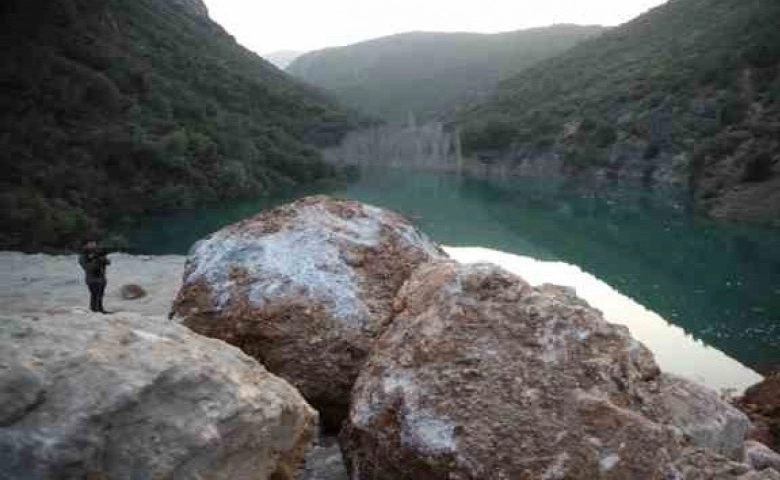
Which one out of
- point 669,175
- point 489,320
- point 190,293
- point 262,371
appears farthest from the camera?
point 669,175

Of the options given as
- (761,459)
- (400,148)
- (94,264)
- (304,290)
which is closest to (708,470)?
(304,290)

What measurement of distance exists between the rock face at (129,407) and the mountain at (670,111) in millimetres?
44889

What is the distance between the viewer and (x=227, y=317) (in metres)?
6.16

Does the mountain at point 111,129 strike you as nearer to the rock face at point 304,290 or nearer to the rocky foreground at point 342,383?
the rock face at point 304,290

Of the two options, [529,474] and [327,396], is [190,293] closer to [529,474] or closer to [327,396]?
[327,396]

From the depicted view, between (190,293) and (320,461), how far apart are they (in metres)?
1.79

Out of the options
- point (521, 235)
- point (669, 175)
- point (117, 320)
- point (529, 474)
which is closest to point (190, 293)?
point (117, 320)

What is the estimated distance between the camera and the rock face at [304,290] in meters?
5.95

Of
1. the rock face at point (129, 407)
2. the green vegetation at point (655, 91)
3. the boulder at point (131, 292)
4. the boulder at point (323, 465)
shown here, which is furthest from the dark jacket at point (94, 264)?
the green vegetation at point (655, 91)

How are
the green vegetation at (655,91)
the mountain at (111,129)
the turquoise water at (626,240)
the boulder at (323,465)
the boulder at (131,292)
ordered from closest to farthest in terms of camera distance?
the boulder at (323,465) < the boulder at (131,292) < the turquoise water at (626,240) < the mountain at (111,129) < the green vegetation at (655,91)

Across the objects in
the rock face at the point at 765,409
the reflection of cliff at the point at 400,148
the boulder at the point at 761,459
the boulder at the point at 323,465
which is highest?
the boulder at the point at 323,465

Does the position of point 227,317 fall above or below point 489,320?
below

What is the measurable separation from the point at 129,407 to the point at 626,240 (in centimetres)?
4171

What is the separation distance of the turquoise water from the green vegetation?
6578mm
